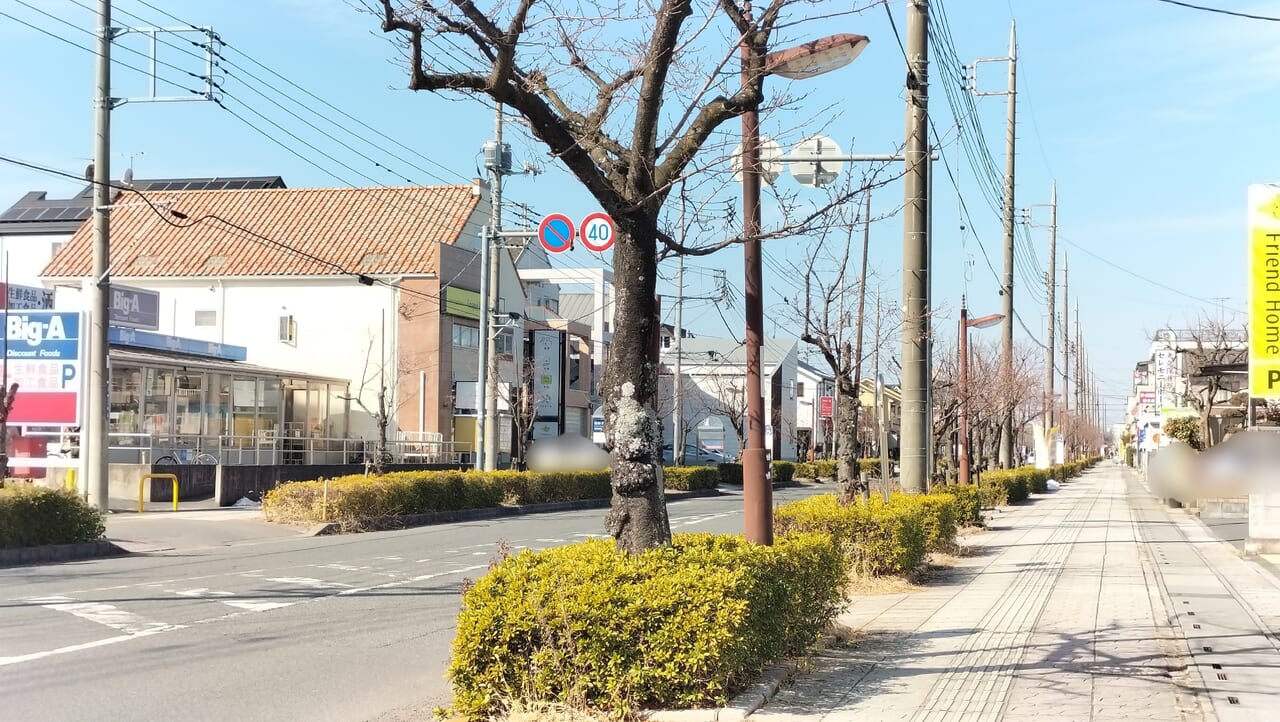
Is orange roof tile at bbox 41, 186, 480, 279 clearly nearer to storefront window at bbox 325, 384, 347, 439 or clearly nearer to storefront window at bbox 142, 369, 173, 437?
storefront window at bbox 325, 384, 347, 439

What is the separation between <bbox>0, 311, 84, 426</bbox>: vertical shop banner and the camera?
88.0 feet

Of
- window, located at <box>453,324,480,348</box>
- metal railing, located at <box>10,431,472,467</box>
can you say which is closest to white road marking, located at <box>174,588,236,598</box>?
metal railing, located at <box>10,431,472,467</box>

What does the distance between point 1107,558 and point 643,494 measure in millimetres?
13412

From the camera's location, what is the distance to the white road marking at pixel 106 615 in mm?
10721

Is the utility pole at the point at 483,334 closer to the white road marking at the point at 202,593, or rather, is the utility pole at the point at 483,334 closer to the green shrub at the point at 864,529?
the white road marking at the point at 202,593

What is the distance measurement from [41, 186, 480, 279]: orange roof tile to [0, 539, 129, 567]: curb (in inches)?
1093

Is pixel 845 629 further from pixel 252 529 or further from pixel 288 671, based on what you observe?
pixel 252 529

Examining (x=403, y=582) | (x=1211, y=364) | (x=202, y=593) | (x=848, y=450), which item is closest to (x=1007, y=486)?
(x=1211, y=364)

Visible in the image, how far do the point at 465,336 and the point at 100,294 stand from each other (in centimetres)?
2720

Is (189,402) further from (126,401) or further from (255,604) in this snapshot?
(255,604)

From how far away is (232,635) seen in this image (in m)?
10.5

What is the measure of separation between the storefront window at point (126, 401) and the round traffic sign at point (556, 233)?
11.8m

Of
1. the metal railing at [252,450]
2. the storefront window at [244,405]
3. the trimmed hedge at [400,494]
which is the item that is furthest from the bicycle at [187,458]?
the trimmed hedge at [400,494]

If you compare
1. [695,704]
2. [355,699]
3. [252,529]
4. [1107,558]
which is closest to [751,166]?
[695,704]
